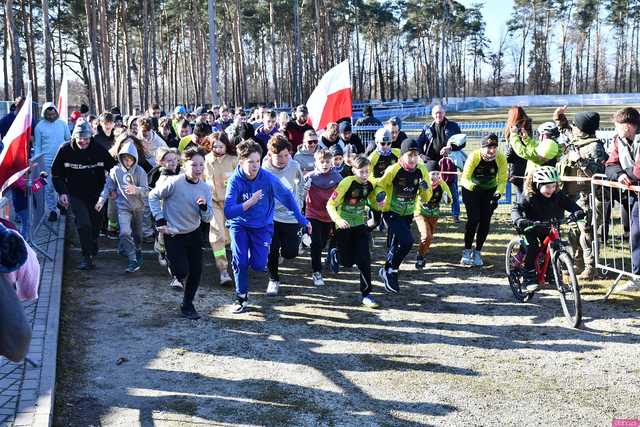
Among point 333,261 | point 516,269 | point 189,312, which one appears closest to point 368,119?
point 333,261

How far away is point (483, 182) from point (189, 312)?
3.91 metres

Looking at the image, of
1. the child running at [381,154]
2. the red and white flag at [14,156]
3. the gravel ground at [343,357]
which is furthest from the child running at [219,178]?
the red and white flag at [14,156]

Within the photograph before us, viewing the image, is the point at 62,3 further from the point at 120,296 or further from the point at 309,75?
the point at 120,296

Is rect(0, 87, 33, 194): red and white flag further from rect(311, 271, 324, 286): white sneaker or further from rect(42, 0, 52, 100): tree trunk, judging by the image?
rect(42, 0, 52, 100): tree trunk

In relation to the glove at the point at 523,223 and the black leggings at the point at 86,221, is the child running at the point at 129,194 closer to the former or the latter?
the black leggings at the point at 86,221

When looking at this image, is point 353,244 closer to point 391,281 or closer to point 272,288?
point 391,281

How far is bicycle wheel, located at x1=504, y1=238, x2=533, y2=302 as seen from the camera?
779 centimetres

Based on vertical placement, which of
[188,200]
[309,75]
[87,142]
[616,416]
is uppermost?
[309,75]

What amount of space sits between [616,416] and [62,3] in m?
49.8

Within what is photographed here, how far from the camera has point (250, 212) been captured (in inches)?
297

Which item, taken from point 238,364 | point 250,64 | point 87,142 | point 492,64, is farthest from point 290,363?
point 492,64

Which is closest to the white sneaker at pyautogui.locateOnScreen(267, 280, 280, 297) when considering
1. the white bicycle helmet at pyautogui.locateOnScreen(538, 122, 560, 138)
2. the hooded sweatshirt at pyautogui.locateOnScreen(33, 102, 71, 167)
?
the white bicycle helmet at pyautogui.locateOnScreen(538, 122, 560, 138)

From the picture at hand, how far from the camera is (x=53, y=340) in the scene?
625cm

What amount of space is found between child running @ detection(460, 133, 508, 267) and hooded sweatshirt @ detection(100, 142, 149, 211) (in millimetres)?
3954
